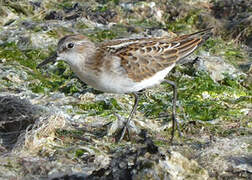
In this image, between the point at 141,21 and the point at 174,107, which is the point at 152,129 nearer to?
the point at 174,107

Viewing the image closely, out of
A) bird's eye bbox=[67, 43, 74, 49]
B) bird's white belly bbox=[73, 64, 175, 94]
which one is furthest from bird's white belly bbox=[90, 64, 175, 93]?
bird's eye bbox=[67, 43, 74, 49]

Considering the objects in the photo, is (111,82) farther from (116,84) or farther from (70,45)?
(70,45)

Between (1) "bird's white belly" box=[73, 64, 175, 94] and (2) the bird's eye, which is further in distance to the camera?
(2) the bird's eye

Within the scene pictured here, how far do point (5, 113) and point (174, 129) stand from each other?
8.23 ft

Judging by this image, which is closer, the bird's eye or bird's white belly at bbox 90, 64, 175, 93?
bird's white belly at bbox 90, 64, 175, 93

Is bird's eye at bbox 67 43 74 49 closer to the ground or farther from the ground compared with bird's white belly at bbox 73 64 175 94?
farther from the ground

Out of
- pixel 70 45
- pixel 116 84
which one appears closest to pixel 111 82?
pixel 116 84

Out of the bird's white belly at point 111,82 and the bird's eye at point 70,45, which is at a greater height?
the bird's eye at point 70,45

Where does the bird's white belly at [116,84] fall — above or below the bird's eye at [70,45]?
below

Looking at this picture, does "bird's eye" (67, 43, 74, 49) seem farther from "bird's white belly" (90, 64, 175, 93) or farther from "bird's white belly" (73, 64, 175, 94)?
"bird's white belly" (90, 64, 175, 93)

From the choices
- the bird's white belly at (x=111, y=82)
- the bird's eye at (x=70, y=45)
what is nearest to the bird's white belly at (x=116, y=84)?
the bird's white belly at (x=111, y=82)

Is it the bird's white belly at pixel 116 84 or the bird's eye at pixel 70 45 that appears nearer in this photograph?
the bird's white belly at pixel 116 84

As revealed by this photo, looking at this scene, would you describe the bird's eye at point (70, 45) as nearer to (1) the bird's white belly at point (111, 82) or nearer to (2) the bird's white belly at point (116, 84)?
(1) the bird's white belly at point (111, 82)

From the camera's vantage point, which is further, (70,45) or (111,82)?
(70,45)
